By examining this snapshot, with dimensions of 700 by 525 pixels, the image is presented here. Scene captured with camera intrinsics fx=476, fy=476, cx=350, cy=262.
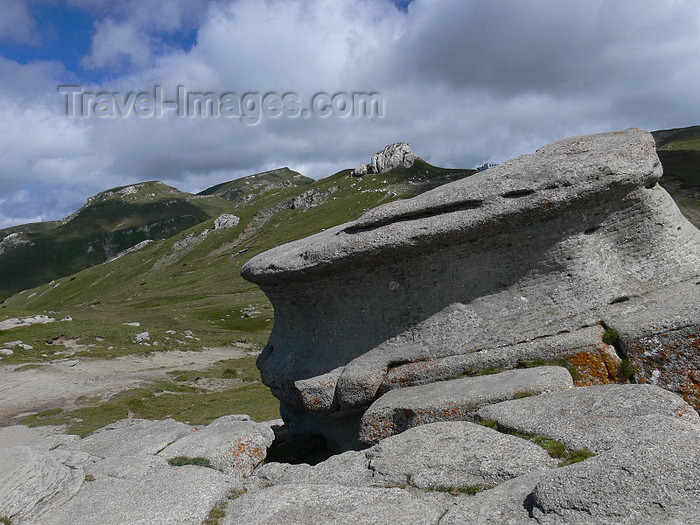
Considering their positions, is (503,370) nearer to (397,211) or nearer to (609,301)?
(609,301)

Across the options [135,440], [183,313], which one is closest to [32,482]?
[135,440]

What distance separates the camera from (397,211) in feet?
44.7

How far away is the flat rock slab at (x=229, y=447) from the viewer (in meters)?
11.7

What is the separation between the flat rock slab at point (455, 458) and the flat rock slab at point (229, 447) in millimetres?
3862

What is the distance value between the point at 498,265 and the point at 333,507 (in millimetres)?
7599

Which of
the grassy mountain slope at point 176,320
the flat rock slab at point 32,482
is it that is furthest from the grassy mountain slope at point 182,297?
the flat rock slab at point 32,482

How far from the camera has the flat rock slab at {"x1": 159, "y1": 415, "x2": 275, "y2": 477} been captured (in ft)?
38.4

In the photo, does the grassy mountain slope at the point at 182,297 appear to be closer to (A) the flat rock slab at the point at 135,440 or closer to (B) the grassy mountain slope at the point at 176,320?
(B) the grassy mountain slope at the point at 176,320

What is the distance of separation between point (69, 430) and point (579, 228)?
2460 cm

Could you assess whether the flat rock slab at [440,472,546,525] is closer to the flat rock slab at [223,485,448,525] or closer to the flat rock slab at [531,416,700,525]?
the flat rock slab at [531,416,700,525]

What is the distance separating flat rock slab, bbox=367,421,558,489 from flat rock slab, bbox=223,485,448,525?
55cm

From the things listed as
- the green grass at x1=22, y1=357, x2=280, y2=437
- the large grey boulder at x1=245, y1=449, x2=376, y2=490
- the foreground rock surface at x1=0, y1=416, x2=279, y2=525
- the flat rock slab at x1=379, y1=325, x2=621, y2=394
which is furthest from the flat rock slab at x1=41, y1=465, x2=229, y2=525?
the green grass at x1=22, y1=357, x2=280, y2=437

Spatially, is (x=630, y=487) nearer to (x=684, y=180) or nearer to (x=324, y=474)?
(x=324, y=474)

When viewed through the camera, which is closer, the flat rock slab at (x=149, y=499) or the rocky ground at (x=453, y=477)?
the rocky ground at (x=453, y=477)
